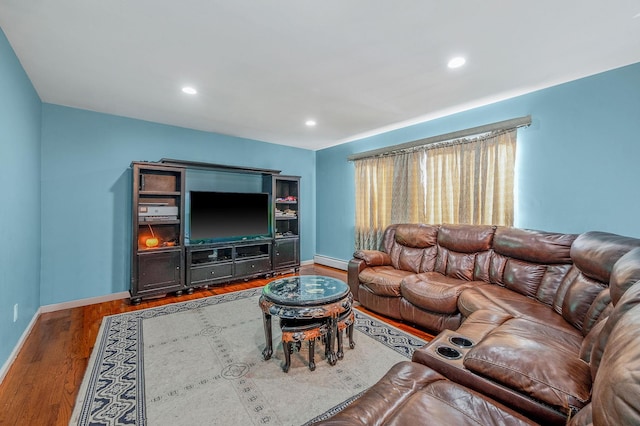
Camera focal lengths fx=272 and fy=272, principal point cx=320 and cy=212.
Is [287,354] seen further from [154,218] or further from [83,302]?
[83,302]

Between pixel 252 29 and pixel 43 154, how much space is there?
3.18m

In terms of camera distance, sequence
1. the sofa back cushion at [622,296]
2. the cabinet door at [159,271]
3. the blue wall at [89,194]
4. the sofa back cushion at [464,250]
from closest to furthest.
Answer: the sofa back cushion at [622,296] → the sofa back cushion at [464,250] → the blue wall at [89,194] → the cabinet door at [159,271]

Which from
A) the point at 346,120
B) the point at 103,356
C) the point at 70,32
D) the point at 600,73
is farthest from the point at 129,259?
the point at 600,73

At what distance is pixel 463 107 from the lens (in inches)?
135

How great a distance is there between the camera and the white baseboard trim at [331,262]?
5.24 meters

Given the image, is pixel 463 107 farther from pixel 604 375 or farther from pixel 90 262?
pixel 90 262

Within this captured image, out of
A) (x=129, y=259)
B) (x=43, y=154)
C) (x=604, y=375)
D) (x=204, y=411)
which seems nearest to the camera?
(x=604, y=375)

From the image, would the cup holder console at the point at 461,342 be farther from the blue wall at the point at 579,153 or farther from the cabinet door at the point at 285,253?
the cabinet door at the point at 285,253

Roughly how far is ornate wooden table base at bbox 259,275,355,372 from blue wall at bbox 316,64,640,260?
7.79 feet

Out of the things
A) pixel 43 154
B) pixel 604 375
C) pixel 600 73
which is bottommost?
pixel 604 375

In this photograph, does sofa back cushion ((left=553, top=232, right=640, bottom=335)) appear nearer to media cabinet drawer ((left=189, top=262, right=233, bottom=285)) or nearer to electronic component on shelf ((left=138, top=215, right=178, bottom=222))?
media cabinet drawer ((left=189, top=262, right=233, bottom=285))

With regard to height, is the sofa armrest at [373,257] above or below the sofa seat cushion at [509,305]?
above

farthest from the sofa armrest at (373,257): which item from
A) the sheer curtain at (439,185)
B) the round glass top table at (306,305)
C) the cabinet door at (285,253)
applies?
the cabinet door at (285,253)

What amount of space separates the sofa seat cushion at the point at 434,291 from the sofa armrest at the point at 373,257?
56 centimetres
